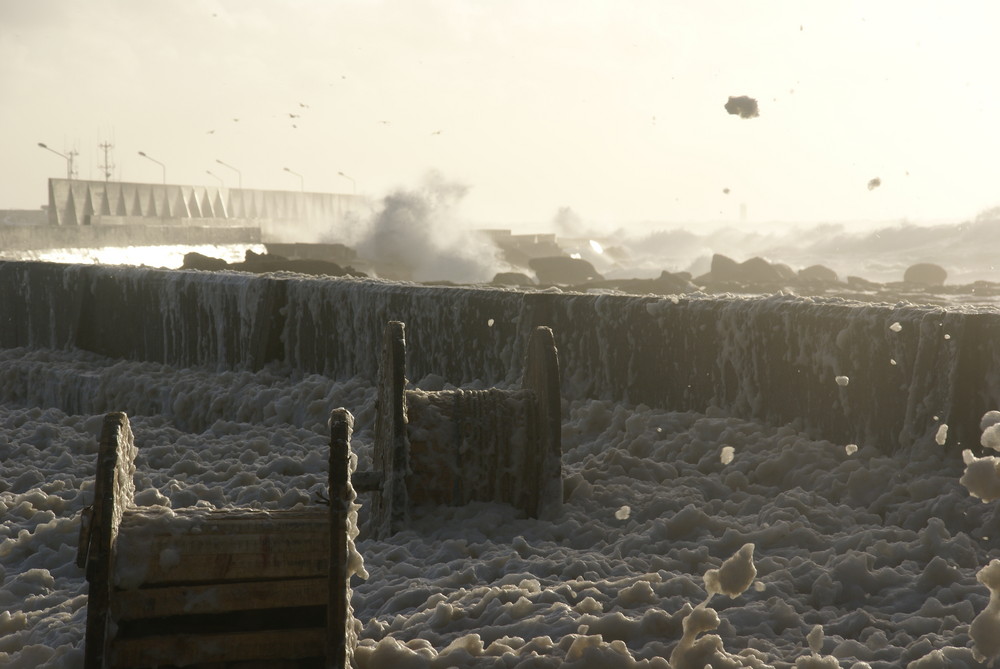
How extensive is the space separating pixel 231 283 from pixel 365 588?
6.81 m

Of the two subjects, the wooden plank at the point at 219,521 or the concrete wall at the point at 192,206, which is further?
the concrete wall at the point at 192,206

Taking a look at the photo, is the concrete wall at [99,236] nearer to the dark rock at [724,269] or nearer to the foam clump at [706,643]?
the dark rock at [724,269]

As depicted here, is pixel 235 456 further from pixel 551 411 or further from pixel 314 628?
pixel 314 628

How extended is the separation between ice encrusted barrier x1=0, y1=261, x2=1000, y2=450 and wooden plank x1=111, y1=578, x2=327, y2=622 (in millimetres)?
4213

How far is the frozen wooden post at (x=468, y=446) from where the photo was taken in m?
6.27

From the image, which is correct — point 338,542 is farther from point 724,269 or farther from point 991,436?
point 724,269

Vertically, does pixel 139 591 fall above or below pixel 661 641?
above

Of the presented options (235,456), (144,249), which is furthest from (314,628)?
(144,249)

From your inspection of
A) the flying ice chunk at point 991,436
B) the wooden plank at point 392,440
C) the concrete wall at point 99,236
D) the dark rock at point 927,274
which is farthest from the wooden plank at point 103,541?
the dark rock at point 927,274

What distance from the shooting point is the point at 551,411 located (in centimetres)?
644

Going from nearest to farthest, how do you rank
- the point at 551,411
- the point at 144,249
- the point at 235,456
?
1. the point at 551,411
2. the point at 235,456
3. the point at 144,249

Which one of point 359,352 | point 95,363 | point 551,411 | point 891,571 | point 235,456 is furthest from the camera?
point 95,363

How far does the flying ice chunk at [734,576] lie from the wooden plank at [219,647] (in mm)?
1866

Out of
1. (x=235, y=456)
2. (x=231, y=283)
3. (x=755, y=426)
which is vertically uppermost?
(x=231, y=283)
